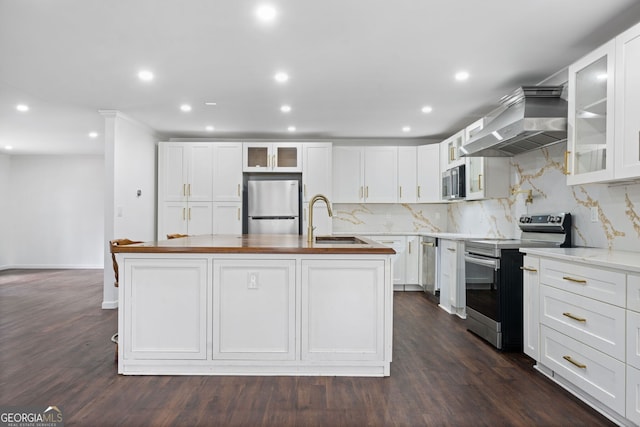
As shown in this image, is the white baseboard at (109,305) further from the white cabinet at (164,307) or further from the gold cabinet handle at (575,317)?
the gold cabinet handle at (575,317)

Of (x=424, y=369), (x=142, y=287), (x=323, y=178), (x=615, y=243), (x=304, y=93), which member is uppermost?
(x=304, y=93)

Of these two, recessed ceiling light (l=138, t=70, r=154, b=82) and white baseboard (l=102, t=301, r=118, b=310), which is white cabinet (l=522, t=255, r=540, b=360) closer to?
recessed ceiling light (l=138, t=70, r=154, b=82)

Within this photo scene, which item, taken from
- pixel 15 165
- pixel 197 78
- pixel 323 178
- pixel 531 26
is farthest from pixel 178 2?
pixel 15 165

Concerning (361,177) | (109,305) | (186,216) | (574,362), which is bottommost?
(109,305)

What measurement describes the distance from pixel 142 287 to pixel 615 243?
3.35 metres

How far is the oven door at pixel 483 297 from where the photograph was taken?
3.26 meters

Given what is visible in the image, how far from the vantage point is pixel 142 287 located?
2.68 metres

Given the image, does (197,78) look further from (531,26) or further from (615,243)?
(615,243)

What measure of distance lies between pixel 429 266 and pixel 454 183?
3.86 ft

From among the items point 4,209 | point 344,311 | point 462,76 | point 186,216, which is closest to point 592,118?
point 462,76

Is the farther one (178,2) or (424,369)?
(424,369)

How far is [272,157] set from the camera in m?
5.87

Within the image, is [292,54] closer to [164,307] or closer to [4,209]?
[164,307]

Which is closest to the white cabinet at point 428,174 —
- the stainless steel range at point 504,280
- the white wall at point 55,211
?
the stainless steel range at point 504,280
